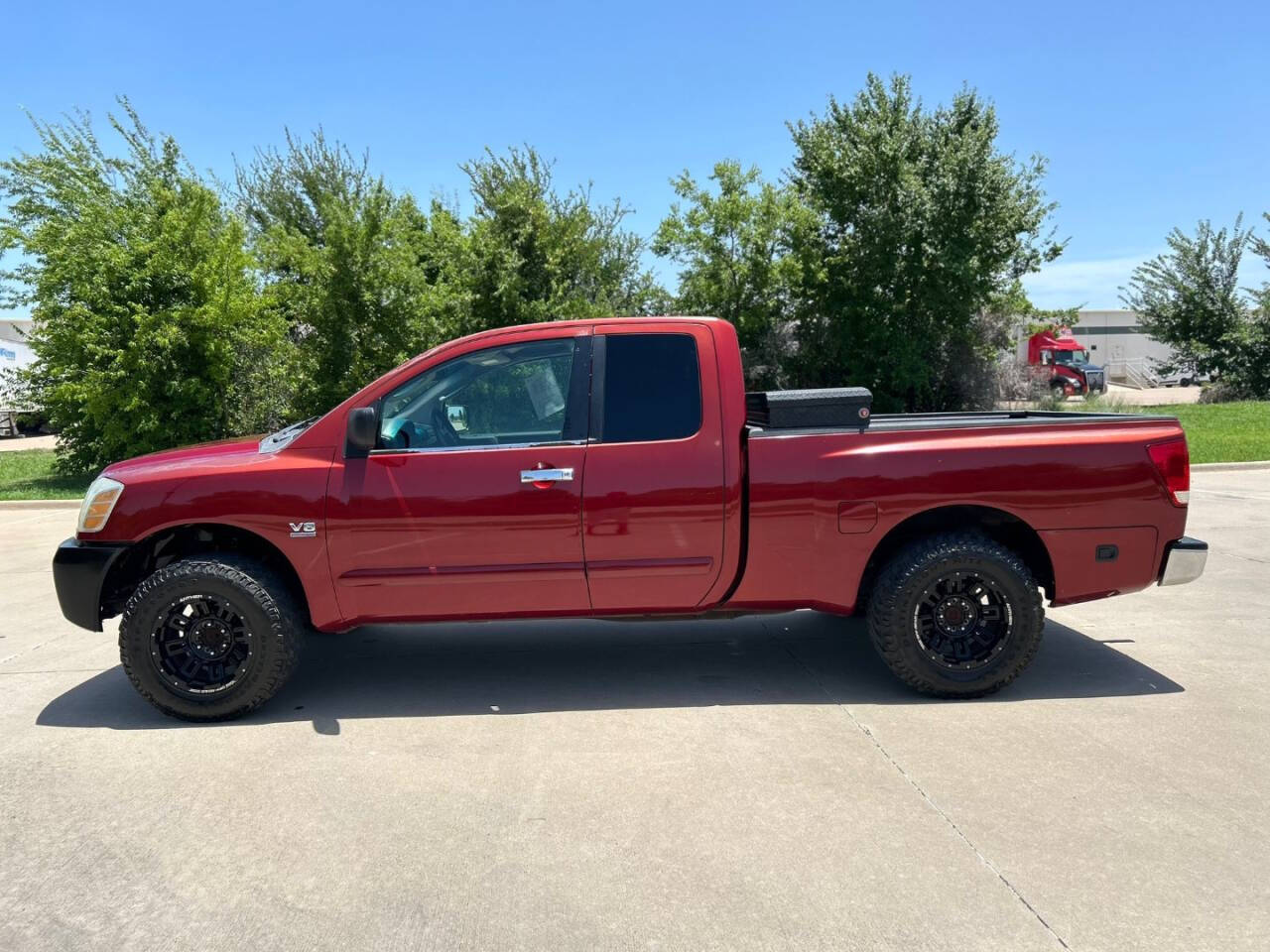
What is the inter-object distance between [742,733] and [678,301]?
861 inches

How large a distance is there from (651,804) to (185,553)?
9.74 feet

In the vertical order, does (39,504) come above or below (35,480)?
below

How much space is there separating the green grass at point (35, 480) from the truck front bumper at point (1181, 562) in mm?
15296

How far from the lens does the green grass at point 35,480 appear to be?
1555 cm

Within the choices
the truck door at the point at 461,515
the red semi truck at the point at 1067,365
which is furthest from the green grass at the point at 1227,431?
the truck door at the point at 461,515

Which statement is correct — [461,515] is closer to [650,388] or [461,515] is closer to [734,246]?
[650,388]

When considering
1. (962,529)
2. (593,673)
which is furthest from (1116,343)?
(593,673)

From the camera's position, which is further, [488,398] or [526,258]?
[526,258]

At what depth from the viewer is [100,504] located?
16.0 ft

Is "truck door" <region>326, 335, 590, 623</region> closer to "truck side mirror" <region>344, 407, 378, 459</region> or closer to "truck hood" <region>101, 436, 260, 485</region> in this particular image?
"truck side mirror" <region>344, 407, 378, 459</region>

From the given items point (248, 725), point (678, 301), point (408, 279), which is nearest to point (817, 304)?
point (678, 301)

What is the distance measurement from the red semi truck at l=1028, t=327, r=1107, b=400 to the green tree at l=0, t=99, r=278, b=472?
102 feet

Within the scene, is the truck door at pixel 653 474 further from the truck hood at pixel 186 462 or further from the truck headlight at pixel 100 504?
the truck headlight at pixel 100 504

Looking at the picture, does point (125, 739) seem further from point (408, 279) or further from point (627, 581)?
point (408, 279)
